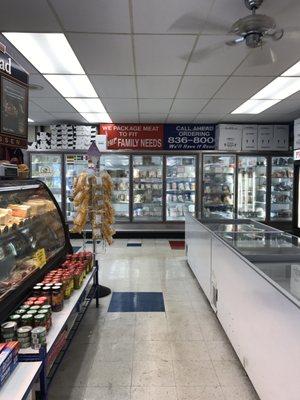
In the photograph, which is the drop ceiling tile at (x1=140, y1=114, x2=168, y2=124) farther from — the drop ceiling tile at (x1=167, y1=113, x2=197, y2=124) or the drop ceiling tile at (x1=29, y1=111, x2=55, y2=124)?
the drop ceiling tile at (x1=29, y1=111, x2=55, y2=124)

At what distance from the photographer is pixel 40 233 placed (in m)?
2.94

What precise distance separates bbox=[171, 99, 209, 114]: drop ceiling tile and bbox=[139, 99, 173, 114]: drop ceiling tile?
127 mm

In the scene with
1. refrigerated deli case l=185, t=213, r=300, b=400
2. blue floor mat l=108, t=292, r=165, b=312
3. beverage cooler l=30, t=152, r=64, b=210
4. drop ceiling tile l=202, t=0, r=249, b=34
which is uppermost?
drop ceiling tile l=202, t=0, r=249, b=34

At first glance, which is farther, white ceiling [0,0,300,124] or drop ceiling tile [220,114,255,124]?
drop ceiling tile [220,114,255,124]

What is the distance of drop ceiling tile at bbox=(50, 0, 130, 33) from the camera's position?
8.15ft

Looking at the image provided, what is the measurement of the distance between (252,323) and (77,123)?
6348 millimetres

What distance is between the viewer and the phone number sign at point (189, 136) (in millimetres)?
7551

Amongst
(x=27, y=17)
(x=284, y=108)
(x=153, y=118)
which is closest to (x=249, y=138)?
(x=284, y=108)

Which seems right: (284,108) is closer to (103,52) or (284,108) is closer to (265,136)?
(265,136)

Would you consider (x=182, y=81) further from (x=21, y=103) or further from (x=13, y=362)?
(x=13, y=362)

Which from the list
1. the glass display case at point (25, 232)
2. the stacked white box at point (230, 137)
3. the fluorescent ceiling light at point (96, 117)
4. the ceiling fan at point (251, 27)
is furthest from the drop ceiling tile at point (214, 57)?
the stacked white box at point (230, 137)

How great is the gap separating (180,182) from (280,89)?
360 centimetres

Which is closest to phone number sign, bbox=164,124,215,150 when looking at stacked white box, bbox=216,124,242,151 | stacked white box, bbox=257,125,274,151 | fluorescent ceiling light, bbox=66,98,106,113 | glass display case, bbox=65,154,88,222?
stacked white box, bbox=216,124,242,151

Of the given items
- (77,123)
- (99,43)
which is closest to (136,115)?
(77,123)
